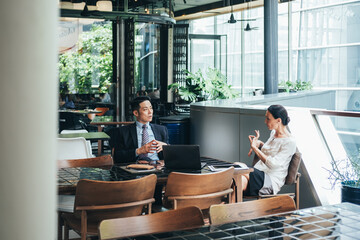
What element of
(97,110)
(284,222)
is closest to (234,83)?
(97,110)

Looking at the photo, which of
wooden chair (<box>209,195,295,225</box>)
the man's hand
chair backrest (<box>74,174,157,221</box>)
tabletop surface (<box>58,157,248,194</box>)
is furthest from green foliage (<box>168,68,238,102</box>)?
wooden chair (<box>209,195,295,225</box>)

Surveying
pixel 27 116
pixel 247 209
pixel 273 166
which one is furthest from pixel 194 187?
pixel 27 116

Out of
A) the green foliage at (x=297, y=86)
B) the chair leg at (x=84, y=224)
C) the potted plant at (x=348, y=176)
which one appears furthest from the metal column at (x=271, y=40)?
the chair leg at (x=84, y=224)

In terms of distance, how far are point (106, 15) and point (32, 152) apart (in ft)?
28.1

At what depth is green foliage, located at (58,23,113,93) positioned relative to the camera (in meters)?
9.21

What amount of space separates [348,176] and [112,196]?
10.1 ft

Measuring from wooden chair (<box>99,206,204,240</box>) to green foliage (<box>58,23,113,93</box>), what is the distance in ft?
23.7

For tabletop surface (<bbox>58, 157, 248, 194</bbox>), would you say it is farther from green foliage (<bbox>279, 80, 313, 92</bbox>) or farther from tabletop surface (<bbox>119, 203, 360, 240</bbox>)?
green foliage (<bbox>279, 80, 313, 92</bbox>)

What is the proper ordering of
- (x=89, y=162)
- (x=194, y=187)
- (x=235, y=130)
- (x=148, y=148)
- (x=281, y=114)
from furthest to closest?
(x=235, y=130) → (x=281, y=114) → (x=148, y=148) → (x=89, y=162) → (x=194, y=187)

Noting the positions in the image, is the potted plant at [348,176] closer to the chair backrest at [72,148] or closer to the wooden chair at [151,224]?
the chair backrest at [72,148]

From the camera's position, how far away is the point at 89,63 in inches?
375

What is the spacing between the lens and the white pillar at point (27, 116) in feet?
2.32

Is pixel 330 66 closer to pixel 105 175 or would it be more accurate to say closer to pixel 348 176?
pixel 348 176

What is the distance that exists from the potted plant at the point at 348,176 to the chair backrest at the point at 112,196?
8.49 feet
